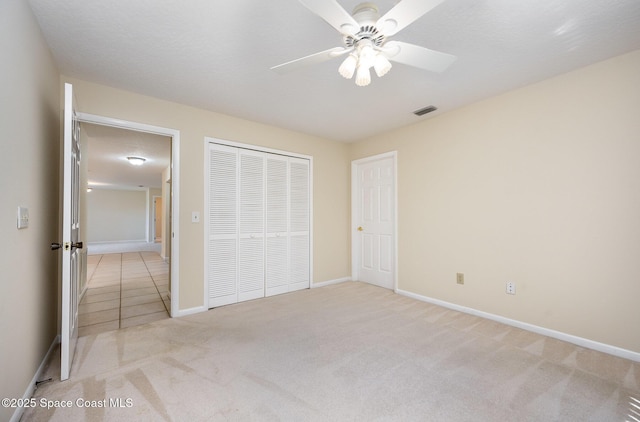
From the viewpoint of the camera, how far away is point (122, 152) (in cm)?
516

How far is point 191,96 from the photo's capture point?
112 inches

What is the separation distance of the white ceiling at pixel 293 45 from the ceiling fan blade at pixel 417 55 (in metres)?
0.31

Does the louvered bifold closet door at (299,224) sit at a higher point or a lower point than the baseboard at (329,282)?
higher

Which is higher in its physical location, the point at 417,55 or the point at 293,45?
the point at 293,45

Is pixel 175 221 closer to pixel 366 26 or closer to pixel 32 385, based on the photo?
pixel 32 385

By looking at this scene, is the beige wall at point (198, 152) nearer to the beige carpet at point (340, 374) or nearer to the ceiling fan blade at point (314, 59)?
→ the beige carpet at point (340, 374)

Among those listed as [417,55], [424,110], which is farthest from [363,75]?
[424,110]

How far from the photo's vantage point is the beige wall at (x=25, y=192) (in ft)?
4.43

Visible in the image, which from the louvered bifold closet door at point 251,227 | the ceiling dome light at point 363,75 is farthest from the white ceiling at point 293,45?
the louvered bifold closet door at point 251,227

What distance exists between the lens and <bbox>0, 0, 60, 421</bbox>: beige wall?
1.35 metres

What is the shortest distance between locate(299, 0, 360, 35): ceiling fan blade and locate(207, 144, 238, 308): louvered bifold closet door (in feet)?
7.91

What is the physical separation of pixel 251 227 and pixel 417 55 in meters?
2.79

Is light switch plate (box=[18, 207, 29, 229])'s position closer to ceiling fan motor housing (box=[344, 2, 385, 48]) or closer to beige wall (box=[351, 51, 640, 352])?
ceiling fan motor housing (box=[344, 2, 385, 48])

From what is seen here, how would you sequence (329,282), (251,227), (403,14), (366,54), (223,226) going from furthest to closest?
(329,282), (251,227), (223,226), (366,54), (403,14)
